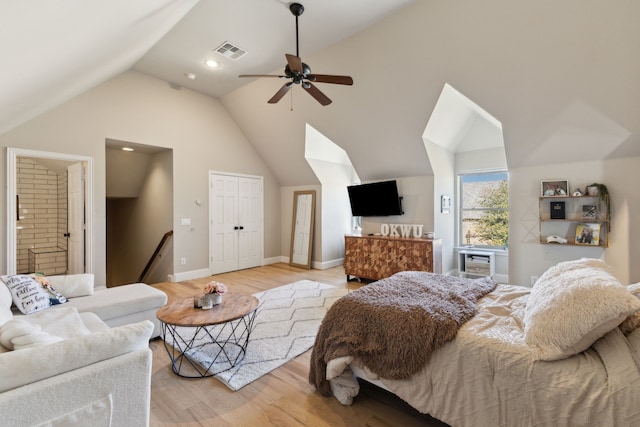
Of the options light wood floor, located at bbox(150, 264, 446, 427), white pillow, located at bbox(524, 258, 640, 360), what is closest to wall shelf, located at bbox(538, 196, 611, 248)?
white pillow, located at bbox(524, 258, 640, 360)

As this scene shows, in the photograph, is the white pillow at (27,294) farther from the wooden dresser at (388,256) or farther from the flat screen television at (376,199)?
the flat screen television at (376,199)

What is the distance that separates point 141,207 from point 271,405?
18.3 ft

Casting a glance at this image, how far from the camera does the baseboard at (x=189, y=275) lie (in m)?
5.28

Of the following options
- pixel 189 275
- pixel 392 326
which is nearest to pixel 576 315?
pixel 392 326

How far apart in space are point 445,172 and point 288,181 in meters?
3.39

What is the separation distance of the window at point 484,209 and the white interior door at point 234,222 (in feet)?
14.0

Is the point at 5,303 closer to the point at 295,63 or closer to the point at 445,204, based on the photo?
the point at 295,63

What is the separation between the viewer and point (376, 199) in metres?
5.45

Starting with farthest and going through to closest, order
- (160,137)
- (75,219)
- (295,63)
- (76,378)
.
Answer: (160,137) < (75,219) < (295,63) < (76,378)

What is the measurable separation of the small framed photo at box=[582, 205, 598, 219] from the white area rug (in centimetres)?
342

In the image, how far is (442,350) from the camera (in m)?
1.61

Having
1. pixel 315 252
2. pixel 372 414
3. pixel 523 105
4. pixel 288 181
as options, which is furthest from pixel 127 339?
pixel 288 181

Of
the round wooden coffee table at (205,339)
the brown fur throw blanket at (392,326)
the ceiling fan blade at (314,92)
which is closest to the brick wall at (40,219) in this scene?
the round wooden coffee table at (205,339)

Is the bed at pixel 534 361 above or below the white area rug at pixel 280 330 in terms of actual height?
above
